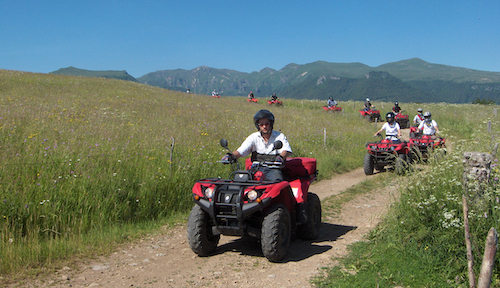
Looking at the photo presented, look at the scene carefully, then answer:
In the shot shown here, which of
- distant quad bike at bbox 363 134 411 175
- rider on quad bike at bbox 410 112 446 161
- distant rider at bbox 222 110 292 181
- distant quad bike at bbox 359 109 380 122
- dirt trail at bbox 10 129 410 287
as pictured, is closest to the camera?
dirt trail at bbox 10 129 410 287

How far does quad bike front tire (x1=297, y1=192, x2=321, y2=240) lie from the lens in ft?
18.9

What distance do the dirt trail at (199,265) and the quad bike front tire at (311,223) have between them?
115 mm

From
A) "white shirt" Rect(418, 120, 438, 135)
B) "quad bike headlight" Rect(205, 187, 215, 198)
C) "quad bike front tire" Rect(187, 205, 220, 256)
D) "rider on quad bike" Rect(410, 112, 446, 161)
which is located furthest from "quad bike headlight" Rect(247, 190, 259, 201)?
"white shirt" Rect(418, 120, 438, 135)

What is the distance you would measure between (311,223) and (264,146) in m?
1.37

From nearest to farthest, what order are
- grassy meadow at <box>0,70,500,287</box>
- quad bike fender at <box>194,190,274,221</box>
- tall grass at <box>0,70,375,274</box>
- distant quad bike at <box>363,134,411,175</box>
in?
quad bike fender at <box>194,190,274,221</box> < grassy meadow at <box>0,70,500,287</box> < tall grass at <box>0,70,375,274</box> < distant quad bike at <box>363,134,411,175</box>

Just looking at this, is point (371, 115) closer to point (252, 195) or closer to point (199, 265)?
point (252, 195)

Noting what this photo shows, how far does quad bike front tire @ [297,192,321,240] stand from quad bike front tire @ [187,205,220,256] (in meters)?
1.54

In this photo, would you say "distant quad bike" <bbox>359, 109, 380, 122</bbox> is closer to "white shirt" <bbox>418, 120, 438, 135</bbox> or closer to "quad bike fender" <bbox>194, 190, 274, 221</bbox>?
"white shirt" <bbox>418, 120, 438, 135</bbox>

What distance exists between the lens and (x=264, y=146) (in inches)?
229

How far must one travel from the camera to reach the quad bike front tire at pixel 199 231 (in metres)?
4.84

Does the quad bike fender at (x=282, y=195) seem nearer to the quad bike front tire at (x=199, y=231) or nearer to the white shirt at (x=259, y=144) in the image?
the white shirt at (x=259, y=144)

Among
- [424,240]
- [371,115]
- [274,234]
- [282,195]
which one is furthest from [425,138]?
[371,115]

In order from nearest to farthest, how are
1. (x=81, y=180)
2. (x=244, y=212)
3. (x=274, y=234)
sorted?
(x=244, y=212) < (x=274, y=234) < (x=81, y=180)

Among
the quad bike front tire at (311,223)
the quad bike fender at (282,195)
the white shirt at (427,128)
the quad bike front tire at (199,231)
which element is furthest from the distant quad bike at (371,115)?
the quad bike front tire at (199,231)
